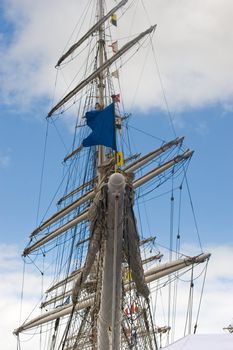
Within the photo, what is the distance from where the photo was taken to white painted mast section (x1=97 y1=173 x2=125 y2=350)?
1021 centimetres

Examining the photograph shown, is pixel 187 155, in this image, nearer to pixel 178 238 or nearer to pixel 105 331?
pixel 178 238

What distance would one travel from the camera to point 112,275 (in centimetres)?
1075

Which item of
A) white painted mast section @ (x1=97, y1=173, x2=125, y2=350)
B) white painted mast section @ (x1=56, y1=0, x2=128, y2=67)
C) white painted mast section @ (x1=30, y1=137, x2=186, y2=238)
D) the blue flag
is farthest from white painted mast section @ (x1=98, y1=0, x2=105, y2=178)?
white painted mast section @ (x1=97, y1=173, x2=125, y2=350)

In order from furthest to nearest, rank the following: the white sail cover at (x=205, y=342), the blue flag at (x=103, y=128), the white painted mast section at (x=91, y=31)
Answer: the white painted mast section at (x=91, y=31) → the blue flag at (x=103, y=128) → the white sail cover at (x=205, y=342)

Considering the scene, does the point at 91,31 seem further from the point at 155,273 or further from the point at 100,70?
the point at 155,273

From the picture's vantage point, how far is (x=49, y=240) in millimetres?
19344

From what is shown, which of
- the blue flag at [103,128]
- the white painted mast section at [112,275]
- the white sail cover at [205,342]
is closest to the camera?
the white sail cover at [205,342]

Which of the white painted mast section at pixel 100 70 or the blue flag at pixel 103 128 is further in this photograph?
the white painted mast section at pixel 100 70

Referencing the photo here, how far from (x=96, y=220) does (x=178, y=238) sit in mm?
7341

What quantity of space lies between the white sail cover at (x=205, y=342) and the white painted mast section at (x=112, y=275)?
4294 millimetres

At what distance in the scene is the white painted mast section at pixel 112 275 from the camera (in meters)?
10.2

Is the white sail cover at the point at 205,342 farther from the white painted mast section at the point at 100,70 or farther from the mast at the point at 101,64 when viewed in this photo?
the white painted mast section at the point at 100,70

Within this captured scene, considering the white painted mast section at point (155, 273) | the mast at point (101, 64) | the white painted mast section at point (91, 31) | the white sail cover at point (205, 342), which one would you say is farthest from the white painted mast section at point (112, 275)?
the white painted mast section at point (91, 31)

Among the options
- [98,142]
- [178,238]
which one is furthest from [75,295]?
[178,238]
